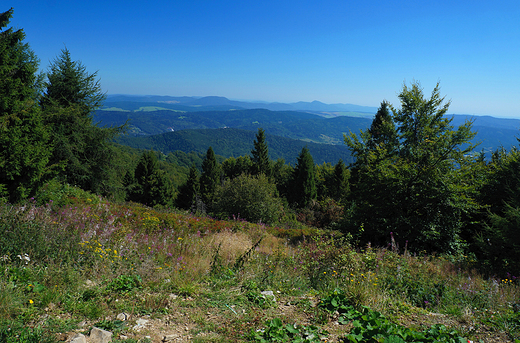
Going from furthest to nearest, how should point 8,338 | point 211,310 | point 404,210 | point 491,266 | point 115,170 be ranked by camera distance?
point 115,170, point 404,210, point 491,266, point 211,310, point 8,338

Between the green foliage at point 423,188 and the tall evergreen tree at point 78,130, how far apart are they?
15644 millimetres

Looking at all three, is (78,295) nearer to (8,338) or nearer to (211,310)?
(8,338)

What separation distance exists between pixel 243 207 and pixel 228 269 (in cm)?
1438

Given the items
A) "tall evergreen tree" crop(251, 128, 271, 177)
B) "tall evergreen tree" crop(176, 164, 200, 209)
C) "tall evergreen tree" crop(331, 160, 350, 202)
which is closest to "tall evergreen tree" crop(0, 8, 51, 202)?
"tall evergreen tree" crop(176, 164, 200, 209)

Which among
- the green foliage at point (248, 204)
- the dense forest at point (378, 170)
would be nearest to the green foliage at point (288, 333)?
the dense forest at point (378, 170)

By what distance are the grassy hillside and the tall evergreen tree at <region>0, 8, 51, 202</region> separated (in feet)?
16.7

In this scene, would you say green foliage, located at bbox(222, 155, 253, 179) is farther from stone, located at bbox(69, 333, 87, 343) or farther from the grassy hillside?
stone, located at bbox(69, 333, 87, 343)

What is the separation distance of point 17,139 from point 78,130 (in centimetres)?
777

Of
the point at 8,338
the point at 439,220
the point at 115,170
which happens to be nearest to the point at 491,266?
the point at 439,220

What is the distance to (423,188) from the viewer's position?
394 inches

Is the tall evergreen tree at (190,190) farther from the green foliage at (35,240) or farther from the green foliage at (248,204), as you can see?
the green foliage at (35,240)

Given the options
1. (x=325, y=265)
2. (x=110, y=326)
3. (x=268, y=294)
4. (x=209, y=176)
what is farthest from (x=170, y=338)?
(x=209, y=176)

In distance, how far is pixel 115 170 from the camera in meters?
17.8

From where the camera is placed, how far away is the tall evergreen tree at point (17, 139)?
812 centimetres
